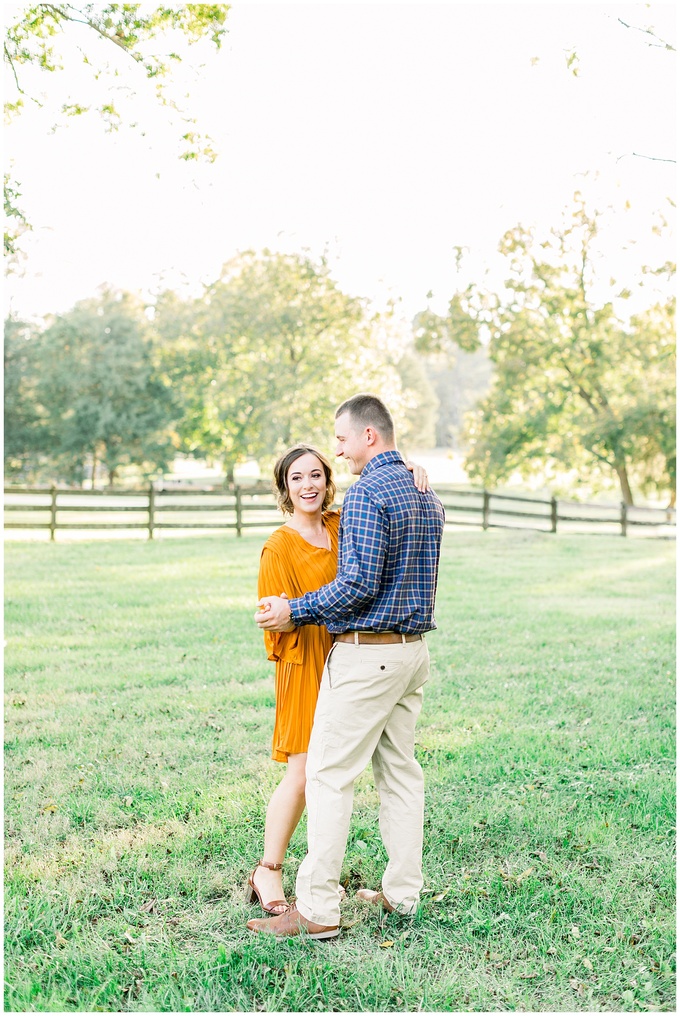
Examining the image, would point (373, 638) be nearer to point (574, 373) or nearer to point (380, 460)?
point (380, 460)

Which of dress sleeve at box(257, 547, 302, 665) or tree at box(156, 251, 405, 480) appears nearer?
dress sleeve at box(257, 547, 302, 665)

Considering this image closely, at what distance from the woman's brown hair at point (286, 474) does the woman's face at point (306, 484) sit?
2cm

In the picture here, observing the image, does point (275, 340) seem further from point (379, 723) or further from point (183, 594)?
point (379, 723)

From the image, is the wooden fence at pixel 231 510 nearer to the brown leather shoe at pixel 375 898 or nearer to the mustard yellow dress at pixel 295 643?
the mustard yellow dress at pixel 295 643

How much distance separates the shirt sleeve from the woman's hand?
0.77 feet

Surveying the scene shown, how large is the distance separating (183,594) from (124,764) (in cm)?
641

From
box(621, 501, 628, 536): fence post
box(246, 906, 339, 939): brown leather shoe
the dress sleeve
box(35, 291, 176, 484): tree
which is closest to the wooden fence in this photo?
box(621, 501, 628, 536): fence post

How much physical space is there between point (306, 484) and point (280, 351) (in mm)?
24711

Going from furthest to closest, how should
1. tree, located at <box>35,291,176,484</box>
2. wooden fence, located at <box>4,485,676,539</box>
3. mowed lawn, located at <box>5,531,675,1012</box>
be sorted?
1. tree, located at <box>35,291,176,484</box>
2. wooden fence, located at <box>4,485,676,539</box>
3. mowed lawn, located at <box>5,531,675,1012</box>

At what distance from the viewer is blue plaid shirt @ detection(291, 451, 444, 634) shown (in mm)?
3137

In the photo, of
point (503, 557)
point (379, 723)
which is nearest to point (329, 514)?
point (379, 723)

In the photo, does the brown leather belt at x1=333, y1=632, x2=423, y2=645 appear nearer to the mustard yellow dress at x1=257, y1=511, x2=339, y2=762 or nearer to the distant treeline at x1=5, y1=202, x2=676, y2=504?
the mustard yellow dress at x1=257, y1=511, x2=339, y2=762

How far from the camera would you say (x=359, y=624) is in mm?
3227

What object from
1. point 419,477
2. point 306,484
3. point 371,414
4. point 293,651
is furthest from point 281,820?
point 371,414
